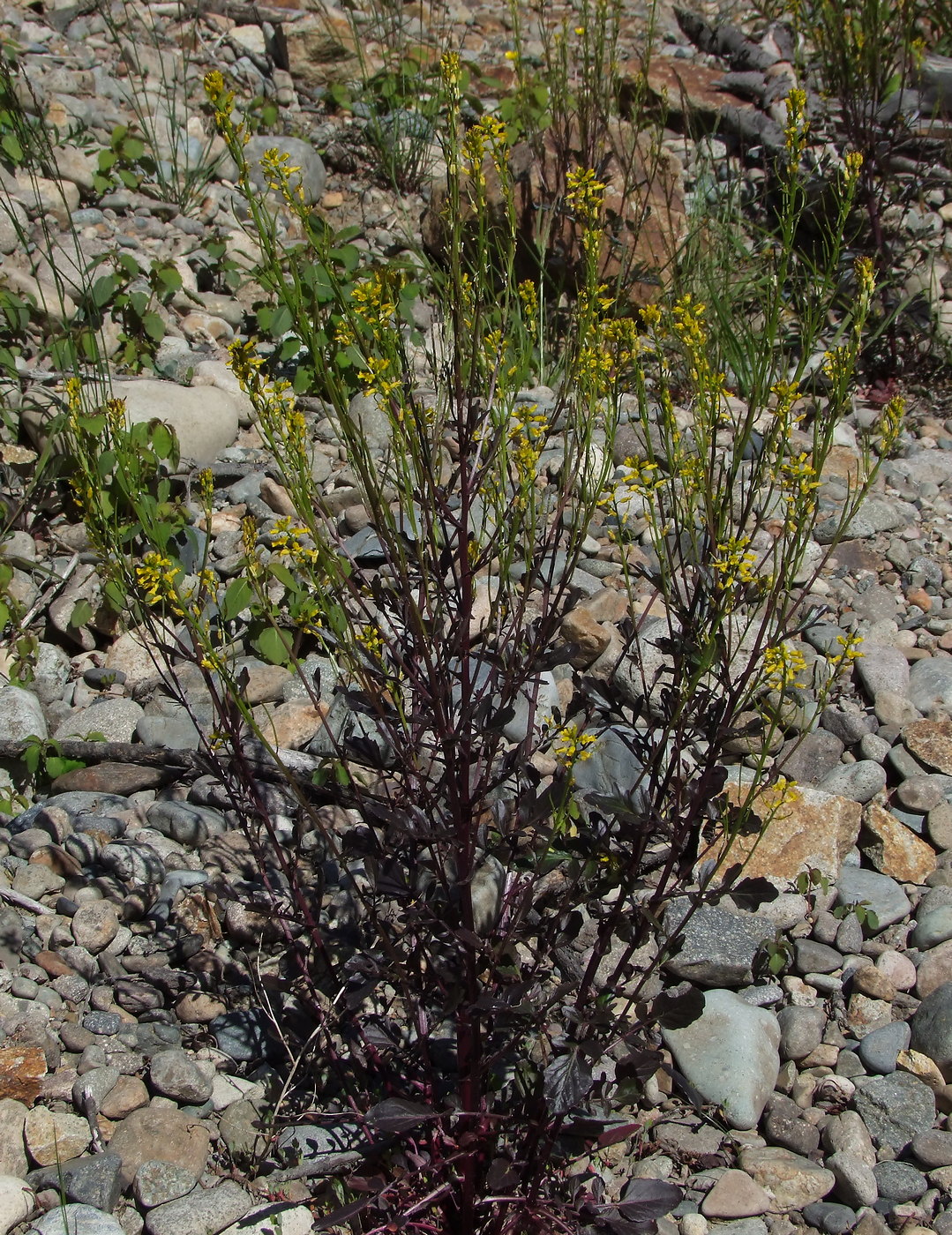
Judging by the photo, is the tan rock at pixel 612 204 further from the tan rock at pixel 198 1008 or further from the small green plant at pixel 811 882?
the tan rock at pixel 198 1008

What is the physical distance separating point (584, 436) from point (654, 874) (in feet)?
4.72

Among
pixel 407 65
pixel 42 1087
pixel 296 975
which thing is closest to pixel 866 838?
pixel 296 975

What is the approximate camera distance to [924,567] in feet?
12.9

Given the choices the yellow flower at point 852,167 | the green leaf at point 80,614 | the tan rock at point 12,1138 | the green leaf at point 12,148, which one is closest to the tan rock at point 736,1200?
the tan rock at point 12,1138

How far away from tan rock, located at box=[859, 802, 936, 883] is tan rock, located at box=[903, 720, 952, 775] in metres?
0.27

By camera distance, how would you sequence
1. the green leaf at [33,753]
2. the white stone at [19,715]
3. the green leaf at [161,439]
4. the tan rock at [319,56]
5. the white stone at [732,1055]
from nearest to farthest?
the white stone at [732,1055]
the green leaf at [33,753]
the white stone at [19,715]
the green leaf at [161,439]
the tan rock at [319,56]

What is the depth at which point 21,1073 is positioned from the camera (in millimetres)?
2254

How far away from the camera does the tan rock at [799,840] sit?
2.91 meters

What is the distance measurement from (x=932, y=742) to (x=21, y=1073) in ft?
8.30

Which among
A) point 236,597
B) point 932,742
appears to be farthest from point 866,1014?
point 236,597

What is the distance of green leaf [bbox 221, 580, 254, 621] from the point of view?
3352 millimetres

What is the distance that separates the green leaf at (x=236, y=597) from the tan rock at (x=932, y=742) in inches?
79.7

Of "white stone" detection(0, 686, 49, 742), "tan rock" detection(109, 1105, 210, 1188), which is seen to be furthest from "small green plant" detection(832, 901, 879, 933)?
"white stone" detection(0, 686, 49, 742)

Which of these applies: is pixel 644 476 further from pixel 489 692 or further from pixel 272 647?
pixel 272 647
